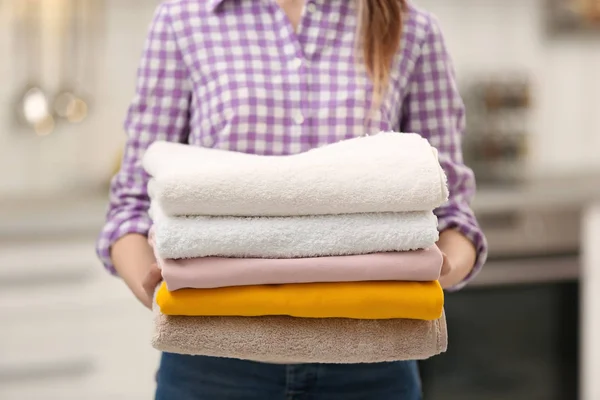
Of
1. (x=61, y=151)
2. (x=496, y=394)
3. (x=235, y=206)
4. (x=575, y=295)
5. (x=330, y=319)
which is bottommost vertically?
(x=496, y=394)

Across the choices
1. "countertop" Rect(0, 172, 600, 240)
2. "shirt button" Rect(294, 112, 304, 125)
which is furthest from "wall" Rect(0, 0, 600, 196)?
"shirt button" Rect(294, 112, 304, 125)

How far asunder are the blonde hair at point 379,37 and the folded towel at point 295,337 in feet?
0.87

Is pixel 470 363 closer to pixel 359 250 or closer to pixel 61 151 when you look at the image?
pixel 61 151

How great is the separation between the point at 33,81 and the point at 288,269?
178 cm

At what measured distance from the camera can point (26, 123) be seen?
7.38 feet

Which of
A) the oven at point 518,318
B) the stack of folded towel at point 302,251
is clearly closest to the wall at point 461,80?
the oven at point 518,318

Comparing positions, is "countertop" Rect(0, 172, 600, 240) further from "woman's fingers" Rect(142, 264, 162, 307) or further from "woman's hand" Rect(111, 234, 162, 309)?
"woman's fingers" Rect(142, 264, 162, 307)

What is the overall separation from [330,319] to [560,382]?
67.3 inches

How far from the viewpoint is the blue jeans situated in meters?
0.87

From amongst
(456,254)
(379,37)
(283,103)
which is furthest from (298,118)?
(456,254)

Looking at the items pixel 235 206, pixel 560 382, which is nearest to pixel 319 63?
pixel 235 206

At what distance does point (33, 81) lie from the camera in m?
2.25

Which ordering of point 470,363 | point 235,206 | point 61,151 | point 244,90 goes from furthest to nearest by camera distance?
point 61,151
point 470,363
point 244,90
point 235,206

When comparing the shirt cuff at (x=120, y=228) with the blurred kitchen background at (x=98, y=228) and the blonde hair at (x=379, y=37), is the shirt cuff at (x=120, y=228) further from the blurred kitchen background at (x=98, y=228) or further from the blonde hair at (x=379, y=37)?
the blurred kitchen background at (x=98, y=228)
